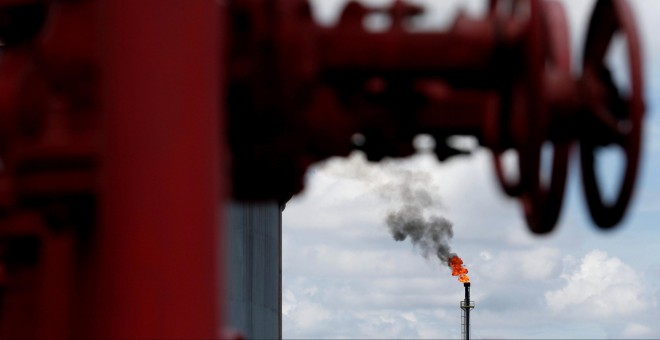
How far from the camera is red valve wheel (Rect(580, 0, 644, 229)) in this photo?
4484 mm

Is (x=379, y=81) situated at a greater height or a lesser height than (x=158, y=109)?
greater

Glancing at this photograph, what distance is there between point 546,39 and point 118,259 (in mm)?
1919

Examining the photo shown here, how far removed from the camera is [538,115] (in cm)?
439

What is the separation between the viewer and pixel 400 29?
451cm

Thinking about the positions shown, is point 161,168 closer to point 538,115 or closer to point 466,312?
point 538,115

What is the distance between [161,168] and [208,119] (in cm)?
21

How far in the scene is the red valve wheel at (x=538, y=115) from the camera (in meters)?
4.36

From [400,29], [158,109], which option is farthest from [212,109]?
[400,29]

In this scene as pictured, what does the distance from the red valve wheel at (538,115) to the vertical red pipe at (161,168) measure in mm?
1246

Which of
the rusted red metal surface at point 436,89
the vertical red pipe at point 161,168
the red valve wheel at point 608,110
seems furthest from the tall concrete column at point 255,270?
the vertical red pipe at point 161,168

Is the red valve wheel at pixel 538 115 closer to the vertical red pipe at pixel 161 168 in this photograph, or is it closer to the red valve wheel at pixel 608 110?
the red valve wheel at pixel 608 110

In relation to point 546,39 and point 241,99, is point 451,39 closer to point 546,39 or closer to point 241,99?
point 546,39

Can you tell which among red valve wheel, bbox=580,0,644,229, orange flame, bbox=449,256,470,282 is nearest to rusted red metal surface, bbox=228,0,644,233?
red valve wheel, bbox=580,0,644,229

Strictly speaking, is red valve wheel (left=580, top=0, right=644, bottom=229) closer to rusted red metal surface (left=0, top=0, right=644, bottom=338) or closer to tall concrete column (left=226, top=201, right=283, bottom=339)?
rusted red metal surface (left=0, top=0, right=644, bottom=338)
